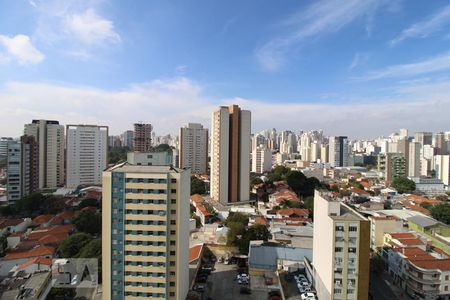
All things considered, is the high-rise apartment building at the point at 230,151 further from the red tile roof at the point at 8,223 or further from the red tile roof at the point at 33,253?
the red tile roof at the point at 8,223

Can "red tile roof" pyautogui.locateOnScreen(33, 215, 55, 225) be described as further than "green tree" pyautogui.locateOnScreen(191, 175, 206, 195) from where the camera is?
No

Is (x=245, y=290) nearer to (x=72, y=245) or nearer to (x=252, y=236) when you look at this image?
(x=252, y=236)

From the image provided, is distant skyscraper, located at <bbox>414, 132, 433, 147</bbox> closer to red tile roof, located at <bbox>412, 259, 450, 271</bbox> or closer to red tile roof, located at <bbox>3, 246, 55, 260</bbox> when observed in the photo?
red tile roof, located at <bbox>412, 259, 450, 271</bbox>

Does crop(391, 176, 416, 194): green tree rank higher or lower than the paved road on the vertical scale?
higher

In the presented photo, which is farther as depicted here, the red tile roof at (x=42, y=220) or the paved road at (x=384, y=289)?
the red tile roof at (x=42, y=220)

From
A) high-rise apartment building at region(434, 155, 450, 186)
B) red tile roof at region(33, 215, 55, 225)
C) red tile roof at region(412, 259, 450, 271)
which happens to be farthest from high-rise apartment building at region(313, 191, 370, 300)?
high-rise apartment building at region(434, 155, 450, 186)

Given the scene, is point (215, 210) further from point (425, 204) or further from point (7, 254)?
point (425, 204)

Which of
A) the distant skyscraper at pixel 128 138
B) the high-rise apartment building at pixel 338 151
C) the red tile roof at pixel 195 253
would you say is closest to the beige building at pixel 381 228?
the red tile roof at pixel 195 253

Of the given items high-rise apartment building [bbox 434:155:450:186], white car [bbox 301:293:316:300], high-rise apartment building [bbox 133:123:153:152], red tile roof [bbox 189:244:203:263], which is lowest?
white car [bbox 301:293:316:300]
